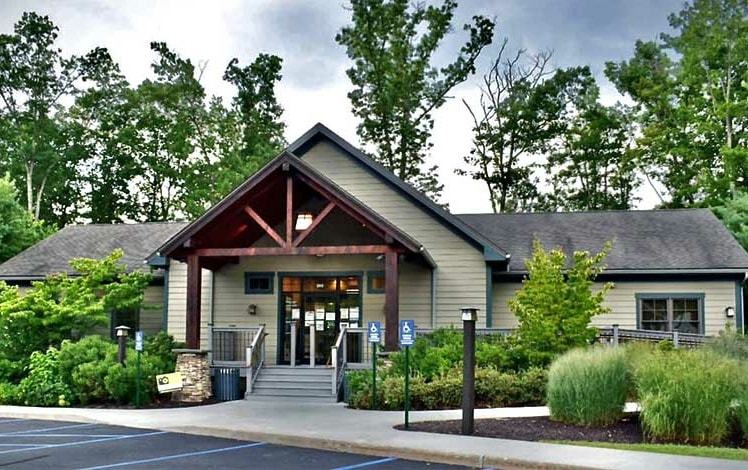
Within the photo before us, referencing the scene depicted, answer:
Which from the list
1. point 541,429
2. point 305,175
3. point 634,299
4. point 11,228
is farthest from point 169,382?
point 11,228

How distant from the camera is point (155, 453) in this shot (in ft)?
34.2

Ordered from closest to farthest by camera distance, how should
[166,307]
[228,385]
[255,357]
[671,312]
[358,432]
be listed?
1. [358,432]
2. [228,385]
3. [255,357]
4. [671,312]
5. [166,307]

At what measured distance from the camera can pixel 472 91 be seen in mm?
37375

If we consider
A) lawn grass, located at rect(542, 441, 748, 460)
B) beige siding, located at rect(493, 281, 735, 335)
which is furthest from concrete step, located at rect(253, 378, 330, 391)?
lawn grass, located at rect(542, 441, 748, 460)

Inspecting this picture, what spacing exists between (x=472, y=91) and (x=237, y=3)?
1648 cm

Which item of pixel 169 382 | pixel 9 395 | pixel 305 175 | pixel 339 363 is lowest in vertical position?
pixel 9 395

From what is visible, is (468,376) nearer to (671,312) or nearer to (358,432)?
(358,432)

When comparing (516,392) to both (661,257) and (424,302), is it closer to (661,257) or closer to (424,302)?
(424,302)

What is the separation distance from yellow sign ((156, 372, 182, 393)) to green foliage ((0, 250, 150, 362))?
134 inches

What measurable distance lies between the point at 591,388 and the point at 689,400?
1.63 meters

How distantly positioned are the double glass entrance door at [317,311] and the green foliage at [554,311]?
551 centimetres

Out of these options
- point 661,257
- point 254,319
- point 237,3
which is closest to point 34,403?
point 254,319

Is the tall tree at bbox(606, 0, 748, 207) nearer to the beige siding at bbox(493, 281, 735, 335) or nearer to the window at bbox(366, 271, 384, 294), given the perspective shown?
the beige siding at bbox(493, 281, 735, 335)

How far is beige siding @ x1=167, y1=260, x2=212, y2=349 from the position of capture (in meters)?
20.4
